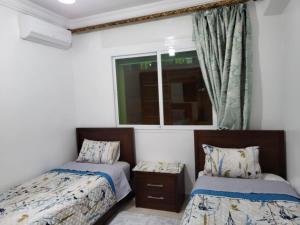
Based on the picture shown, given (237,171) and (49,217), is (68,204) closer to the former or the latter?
(49,217)

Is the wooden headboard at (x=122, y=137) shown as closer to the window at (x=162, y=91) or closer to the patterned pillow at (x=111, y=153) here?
the patterned pillow at (x=111, y=153)

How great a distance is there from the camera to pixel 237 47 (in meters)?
2.38

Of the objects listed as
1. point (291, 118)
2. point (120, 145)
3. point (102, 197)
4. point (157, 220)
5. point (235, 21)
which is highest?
point (235, 21)

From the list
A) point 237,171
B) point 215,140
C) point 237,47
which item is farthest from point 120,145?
point 237,47

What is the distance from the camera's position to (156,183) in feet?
8.54

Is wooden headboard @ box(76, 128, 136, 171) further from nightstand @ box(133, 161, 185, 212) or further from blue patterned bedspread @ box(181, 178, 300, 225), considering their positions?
blue patterned bedspread @ box(181, 178, 300, 225)

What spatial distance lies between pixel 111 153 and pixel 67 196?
0.94 meters

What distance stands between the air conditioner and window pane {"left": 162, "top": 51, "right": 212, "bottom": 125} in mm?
1411

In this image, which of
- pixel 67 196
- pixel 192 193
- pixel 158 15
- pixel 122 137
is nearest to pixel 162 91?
pixel 122 137

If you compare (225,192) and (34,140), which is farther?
(34,140)

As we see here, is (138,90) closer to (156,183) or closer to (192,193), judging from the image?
(156,183)

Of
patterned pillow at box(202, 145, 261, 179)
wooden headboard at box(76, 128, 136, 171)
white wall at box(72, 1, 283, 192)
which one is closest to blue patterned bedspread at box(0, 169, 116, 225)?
wooden headboard at box(76, 128, 136, 171)

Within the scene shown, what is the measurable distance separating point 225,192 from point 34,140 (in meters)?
2.24

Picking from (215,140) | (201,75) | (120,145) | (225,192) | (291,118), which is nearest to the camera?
(225,192)
